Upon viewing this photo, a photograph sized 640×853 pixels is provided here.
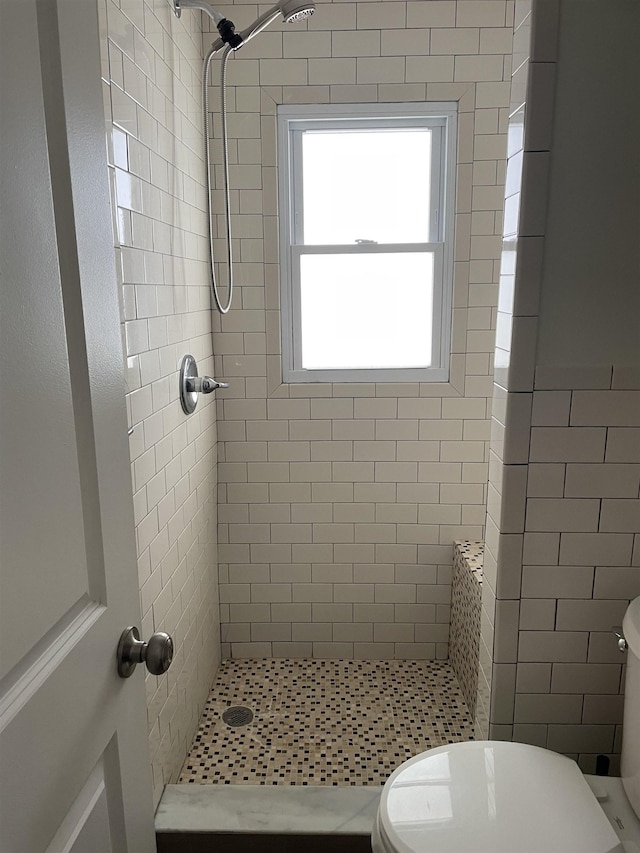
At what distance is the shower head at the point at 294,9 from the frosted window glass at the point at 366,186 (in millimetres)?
617

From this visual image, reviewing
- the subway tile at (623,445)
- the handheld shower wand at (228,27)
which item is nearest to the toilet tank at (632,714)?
the subway tile at (623,445)

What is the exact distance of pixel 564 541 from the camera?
5.18 ft

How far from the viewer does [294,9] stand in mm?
1860

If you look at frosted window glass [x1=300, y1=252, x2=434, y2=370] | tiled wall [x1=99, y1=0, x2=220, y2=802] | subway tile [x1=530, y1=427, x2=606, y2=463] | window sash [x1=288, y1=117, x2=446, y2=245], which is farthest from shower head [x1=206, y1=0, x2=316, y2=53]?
subway tile [x1=530, y1=427, x2=606, y2=463]

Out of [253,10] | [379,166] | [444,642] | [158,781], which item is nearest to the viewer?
[158,781]

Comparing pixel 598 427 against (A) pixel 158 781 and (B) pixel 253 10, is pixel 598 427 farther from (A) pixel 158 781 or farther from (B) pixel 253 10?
(B) pixel 253 10

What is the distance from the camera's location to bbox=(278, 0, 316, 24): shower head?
6.07ft

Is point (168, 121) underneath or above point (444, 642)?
above

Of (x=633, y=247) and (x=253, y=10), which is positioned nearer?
(x=633, y=247)

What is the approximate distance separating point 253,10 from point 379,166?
2.34 ft

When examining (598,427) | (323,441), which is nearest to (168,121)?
(323,441)

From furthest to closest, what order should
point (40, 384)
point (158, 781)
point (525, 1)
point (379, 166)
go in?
1. point (379, 166)
2. point (158, 781)
3. point (525, 1)
4. point (40, 384)

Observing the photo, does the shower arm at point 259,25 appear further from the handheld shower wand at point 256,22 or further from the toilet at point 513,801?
the toilet at point 513,801

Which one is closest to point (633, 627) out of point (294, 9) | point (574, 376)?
point (574, 376)
